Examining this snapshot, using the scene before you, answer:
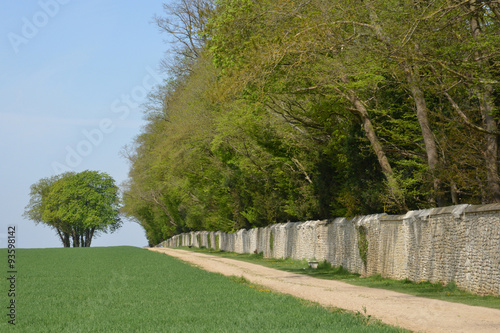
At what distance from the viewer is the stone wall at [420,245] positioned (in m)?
15.5

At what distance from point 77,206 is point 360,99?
76.0m

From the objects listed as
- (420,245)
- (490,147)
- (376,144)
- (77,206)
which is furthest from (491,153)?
(77,206)

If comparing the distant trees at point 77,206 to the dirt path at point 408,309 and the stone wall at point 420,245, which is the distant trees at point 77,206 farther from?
the dirt path at point 408,309

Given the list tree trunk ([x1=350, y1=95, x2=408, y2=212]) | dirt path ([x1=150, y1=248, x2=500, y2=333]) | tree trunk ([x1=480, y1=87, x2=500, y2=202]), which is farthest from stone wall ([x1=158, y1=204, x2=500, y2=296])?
dirt path ([x1=150, y1=248, x2=500, y2=333])

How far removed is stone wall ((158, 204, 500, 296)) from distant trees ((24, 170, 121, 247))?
64.4 metres

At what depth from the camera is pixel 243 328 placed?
10.1m

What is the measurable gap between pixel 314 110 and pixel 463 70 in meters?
9.58

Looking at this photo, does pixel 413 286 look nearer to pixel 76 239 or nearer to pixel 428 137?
pixel 428 137

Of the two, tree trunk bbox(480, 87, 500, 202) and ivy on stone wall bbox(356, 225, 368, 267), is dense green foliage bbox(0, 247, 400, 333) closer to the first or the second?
ivy on stone wall bbox(356, 225, 368, 267)

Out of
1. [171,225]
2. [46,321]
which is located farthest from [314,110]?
[171,225]

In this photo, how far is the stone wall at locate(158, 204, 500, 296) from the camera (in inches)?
609

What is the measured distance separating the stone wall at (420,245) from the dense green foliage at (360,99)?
1.02 meters

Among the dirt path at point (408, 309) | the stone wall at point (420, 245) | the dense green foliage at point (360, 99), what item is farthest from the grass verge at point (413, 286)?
the dense green foliage at point (360, 99)

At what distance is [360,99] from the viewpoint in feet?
78.3
